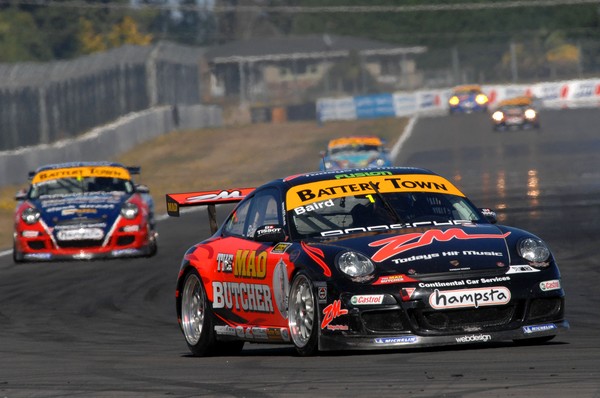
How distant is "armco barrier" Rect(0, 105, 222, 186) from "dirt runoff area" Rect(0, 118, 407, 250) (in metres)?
0.40

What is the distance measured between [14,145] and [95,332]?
26.8m

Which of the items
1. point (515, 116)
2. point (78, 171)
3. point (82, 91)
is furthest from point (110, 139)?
point (78, 171)

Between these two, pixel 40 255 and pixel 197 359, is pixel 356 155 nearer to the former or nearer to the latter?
pixel 40 255

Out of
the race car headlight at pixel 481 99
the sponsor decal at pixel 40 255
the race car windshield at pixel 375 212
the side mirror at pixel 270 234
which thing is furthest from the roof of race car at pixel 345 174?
the race car headlight at pixel 481 99

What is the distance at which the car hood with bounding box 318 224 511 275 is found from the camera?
8594 mm

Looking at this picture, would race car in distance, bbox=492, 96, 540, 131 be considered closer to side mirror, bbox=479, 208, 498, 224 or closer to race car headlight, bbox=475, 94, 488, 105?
race car headlight, bbox=475, 94, 488, 105

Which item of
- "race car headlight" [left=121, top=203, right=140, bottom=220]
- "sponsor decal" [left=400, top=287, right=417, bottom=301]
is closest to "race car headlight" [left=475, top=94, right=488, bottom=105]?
"race car headlight" [left=121, top=203, right=140, bottom=220]

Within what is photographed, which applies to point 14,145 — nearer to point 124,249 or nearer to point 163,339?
point 124,249

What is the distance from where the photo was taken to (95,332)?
1216 centimetres

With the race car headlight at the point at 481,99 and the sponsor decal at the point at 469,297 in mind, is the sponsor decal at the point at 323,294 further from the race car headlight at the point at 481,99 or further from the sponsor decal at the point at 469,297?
the race car headlight at the point at 481,99

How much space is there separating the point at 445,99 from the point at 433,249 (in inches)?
2593

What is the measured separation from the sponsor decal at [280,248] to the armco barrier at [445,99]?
199ft

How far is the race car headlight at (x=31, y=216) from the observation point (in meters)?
19.1

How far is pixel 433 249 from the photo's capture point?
875 cm
